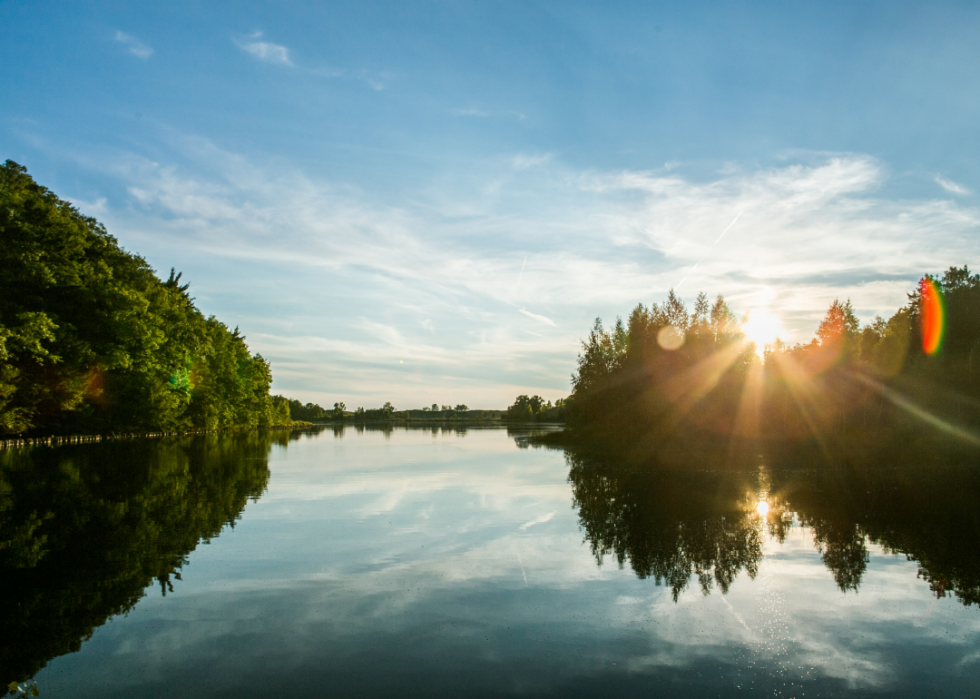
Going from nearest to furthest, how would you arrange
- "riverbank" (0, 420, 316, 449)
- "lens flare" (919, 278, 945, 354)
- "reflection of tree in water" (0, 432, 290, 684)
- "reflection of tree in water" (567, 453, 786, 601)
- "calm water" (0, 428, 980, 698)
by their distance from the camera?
1. "calm water" (0, 428, 980, 698)
2. "reflection of tree in water" (0, 432, 290, 684)
3. "reflection of tree in water" (567, 453, 786, 601)
4. "riverbank" (0, 420, 316, 449)
5. "lens flare" (919, 278, 945, 354)

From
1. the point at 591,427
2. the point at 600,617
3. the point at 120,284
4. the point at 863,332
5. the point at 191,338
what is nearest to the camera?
the point at 600,617

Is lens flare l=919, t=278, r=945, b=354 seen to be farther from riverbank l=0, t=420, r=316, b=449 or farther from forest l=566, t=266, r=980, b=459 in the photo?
riverbank l=0, t=420, r=316, b=449

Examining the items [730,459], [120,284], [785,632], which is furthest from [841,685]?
[120,284]

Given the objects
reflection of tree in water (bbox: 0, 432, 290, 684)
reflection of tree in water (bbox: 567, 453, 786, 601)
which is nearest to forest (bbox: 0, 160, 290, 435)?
reflection of tree in water (bbox: 0, 432, 290, 684)

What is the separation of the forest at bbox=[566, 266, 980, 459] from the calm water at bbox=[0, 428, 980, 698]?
2377 centimetres

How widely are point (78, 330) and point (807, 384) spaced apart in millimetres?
55182

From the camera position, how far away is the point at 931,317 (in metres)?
52.4

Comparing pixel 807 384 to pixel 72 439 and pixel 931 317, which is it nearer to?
pixel 931 317

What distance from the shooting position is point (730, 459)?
1437 inches

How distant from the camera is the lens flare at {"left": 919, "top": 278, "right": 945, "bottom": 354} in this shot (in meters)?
51.1

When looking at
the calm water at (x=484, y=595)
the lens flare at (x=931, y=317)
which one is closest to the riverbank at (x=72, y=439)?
the calm water at (x=484, y=595)

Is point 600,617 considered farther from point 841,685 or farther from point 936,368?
point 936,368

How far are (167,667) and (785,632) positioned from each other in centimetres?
775

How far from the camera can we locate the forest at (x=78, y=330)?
37812mm
